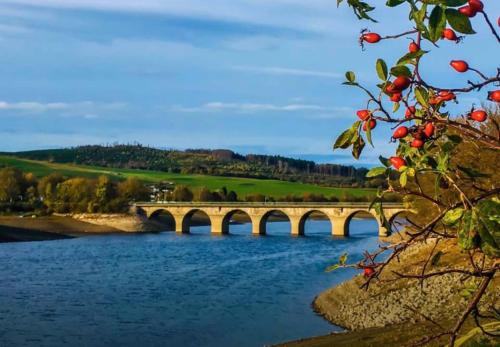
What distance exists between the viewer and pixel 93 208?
104 metres

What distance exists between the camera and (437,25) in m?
1.74

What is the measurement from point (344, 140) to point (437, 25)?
2.11 feet

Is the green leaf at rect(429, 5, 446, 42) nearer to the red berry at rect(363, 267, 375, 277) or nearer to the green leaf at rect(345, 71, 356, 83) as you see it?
the green leaf at rect(345, 71, 356, 83)

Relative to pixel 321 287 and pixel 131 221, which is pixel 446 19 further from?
pixel 131 221

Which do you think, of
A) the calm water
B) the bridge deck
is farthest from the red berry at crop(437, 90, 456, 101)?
the bridge deck

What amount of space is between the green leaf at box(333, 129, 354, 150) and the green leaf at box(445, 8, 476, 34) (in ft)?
2.08

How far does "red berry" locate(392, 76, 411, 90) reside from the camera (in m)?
1.99

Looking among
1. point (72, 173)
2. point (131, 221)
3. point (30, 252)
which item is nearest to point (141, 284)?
point (30, 252)

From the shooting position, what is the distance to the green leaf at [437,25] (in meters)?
1.73

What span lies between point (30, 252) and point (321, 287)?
32477mm

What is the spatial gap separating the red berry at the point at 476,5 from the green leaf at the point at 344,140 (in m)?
0.63

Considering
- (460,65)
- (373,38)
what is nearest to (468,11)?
(460,65)

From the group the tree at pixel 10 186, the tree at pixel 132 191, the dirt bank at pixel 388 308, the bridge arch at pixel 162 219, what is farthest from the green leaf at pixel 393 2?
the tree at pixel 10 186

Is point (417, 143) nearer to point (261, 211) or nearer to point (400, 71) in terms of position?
point (400, 71)
